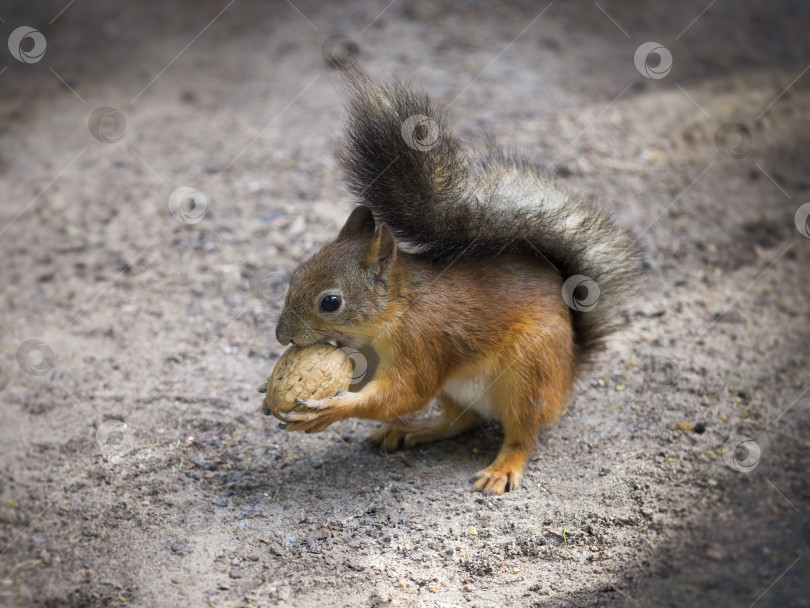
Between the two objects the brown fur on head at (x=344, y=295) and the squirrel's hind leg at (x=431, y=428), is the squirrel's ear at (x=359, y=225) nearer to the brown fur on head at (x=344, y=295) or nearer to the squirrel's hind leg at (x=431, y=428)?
the brown fur on head at (x=344, y=295)

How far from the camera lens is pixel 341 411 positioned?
10.8 feet

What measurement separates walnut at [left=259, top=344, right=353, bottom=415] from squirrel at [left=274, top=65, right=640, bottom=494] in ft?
0.16

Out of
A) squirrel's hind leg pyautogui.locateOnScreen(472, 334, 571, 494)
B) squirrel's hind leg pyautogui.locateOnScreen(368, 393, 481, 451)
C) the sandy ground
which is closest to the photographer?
the sandy ground

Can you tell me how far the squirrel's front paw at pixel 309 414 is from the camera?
127 inches

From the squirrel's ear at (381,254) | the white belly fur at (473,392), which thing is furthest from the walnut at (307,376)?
the white belly fur at (473,392)

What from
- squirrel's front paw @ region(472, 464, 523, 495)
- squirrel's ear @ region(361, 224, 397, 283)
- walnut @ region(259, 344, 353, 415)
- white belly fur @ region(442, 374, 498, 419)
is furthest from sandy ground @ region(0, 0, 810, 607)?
squirrel's ear @ region(361, 224, 397, 283)

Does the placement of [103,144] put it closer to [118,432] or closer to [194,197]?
[194,197]

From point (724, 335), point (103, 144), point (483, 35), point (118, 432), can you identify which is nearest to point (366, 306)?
point (118, 432)

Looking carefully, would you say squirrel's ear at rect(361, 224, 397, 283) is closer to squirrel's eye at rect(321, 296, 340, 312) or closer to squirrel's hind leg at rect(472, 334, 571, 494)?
squirrel's eye at rect(321, 296, 340, 312)

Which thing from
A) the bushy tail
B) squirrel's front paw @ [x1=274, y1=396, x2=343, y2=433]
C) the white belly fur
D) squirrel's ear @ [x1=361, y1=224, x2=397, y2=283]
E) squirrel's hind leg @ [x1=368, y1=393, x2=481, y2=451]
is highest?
the bushy tail

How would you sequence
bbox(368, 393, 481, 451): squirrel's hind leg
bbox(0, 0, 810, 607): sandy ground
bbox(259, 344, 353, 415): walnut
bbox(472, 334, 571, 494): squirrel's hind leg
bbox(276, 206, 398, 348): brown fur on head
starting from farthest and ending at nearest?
bbox(368, 393, 481, 451): squirrel's hind leg < bbox(472, 334, 571, 494): squirrel's hind leg < bbox(276, 206, 398, 348): brown fur on head < bbox(259, 344, 353, 415): walnut < bbox(0, 0, 810, 607): sandy ground

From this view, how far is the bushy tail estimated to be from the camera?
3.29m

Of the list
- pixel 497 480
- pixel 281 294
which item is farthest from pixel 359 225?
pixel 281 294

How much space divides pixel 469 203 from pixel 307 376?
3.50ft
